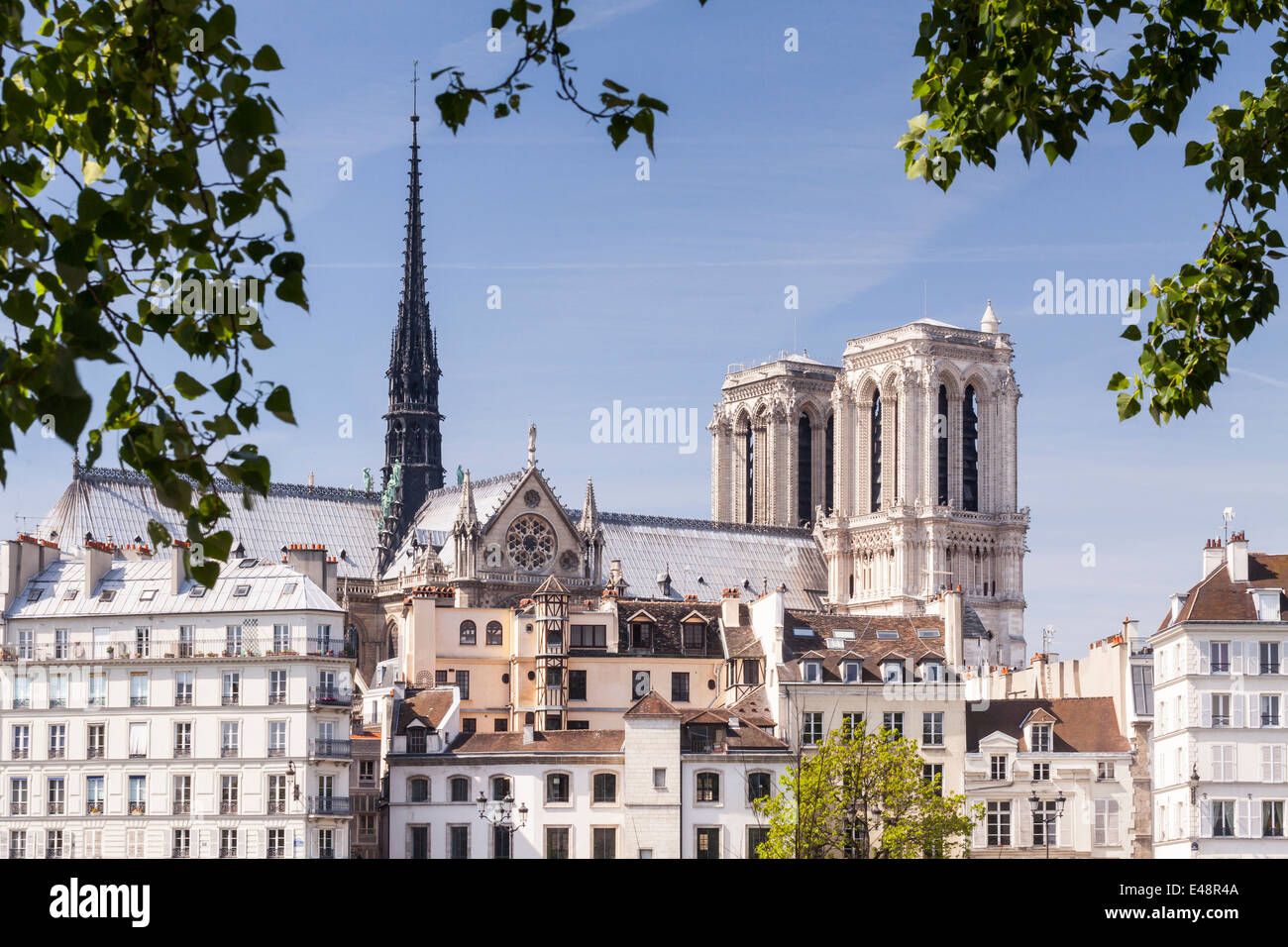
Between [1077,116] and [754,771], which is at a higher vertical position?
[1077,116]

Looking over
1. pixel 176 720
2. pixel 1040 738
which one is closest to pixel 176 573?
pixel 176 720

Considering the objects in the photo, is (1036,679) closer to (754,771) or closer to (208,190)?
(754,771)

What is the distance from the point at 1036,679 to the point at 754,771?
2129cm

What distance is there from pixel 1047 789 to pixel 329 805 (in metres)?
Answer: 23.1

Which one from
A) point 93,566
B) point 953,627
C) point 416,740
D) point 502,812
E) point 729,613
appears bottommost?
point 502,812

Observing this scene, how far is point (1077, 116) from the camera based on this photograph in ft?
56.1

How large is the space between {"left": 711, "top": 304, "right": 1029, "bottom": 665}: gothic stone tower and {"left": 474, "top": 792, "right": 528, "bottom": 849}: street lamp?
8220 cm

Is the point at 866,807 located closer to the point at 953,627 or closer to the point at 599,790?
the point at 599,790

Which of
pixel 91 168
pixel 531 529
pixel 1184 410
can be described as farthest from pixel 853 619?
pixel 91 168

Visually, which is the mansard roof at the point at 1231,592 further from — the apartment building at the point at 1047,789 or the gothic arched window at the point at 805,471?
the gothic arched window at the point at 805,471

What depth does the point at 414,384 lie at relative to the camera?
138250 mm

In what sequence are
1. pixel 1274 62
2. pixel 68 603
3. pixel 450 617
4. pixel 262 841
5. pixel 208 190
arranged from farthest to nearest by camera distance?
pixel 450 617 → pixel 68 603 → pixel 262 841 → pixel 1274 62 → pixel 208 190

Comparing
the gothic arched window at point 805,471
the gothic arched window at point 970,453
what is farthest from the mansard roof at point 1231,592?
the gothic arched window at point 805,471

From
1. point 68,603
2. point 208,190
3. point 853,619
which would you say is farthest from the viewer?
point 853,619
